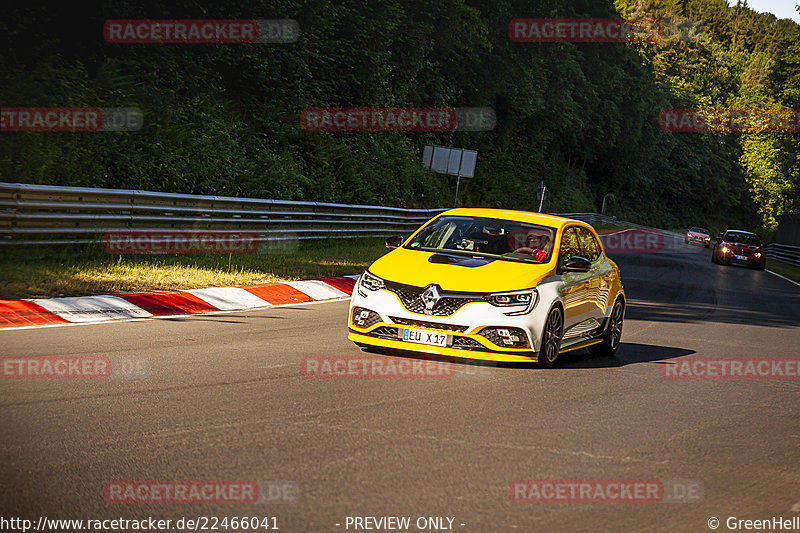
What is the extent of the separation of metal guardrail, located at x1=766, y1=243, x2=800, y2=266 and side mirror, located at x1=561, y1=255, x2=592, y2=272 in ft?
136

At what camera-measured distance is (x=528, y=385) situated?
8.76 metres

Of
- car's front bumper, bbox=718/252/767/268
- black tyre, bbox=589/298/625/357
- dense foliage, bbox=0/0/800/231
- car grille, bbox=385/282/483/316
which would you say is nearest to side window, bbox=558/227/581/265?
black tyre, bbox=589/298/625/357

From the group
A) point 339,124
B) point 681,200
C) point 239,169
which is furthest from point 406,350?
point 681,200

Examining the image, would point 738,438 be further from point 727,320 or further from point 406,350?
point 727,320

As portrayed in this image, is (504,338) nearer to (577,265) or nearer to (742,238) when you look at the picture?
(577,265)

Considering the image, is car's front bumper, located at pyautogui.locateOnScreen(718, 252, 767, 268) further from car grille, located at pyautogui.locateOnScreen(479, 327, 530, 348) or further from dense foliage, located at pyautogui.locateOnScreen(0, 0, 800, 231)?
car grille, located at pyautogui.locateOnScreen(479, 327, 530, 348)

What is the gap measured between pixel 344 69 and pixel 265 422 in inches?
1141

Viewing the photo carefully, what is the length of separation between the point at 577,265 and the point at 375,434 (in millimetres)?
4407

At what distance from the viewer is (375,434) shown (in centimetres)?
642

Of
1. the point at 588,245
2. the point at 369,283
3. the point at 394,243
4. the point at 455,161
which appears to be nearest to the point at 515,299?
the point at 369,283

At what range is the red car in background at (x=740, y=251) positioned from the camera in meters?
39.8

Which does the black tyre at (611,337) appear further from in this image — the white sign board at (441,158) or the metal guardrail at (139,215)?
the white sign board at (441,158)

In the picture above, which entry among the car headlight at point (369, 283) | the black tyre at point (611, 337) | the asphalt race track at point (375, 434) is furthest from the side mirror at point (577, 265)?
the car headlight at point (369, 283)

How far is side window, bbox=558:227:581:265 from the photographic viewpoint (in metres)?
10.5
